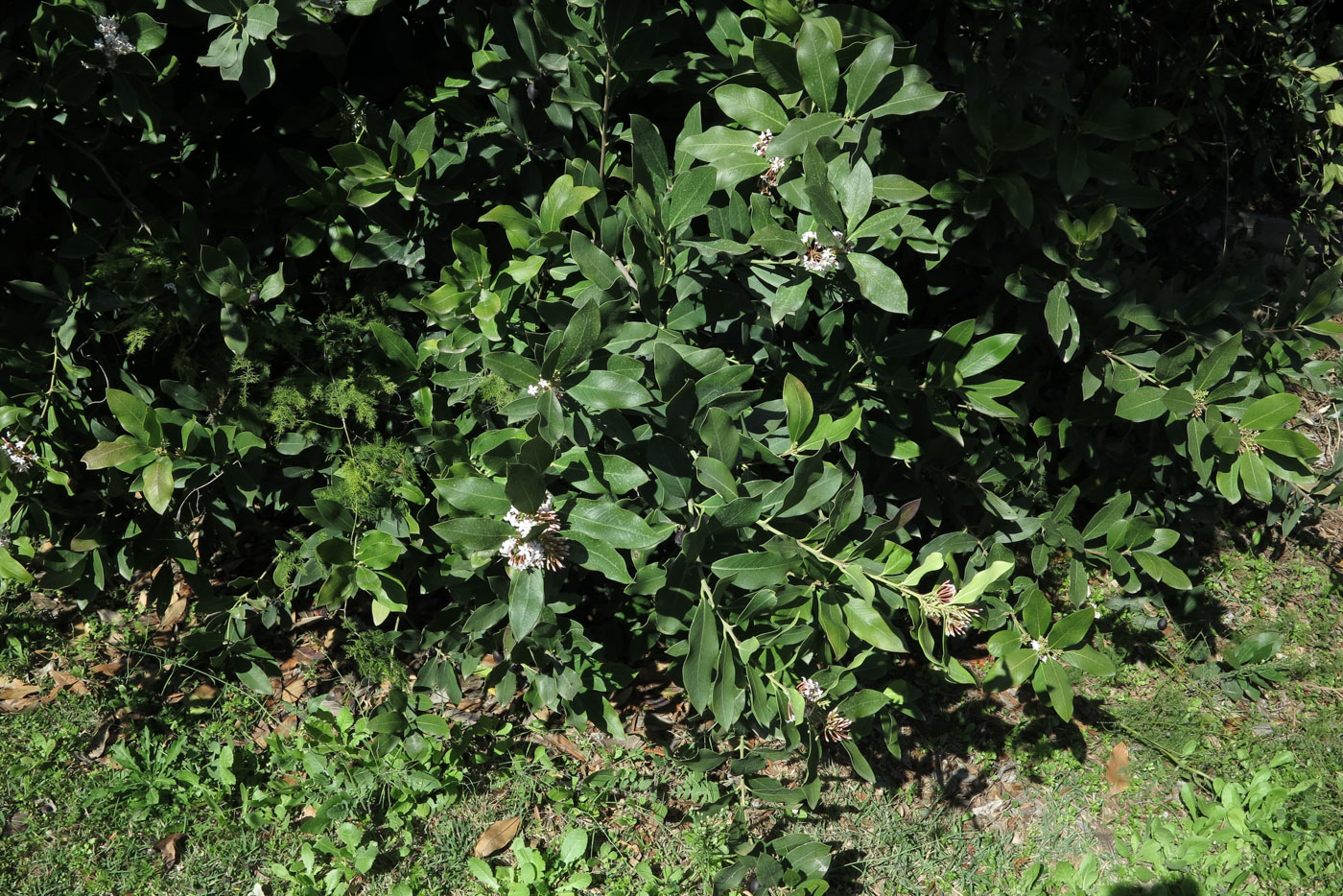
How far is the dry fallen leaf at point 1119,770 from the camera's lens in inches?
137

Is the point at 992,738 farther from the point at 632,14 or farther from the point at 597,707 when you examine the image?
the point at 632,14

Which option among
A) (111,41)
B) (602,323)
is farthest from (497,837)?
(111,41)

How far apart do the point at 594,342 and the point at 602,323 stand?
0.28ft

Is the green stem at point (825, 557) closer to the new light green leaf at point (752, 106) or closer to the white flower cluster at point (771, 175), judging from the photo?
the white flower cluster at point (771, 175)

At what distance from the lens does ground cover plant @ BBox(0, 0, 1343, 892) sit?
206 cm

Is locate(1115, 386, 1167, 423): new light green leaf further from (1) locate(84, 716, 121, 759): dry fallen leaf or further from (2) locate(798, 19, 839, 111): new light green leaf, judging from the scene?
(1) locate(84, 716, 121, 759): dry fallen leaf

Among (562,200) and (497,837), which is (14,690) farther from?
(562,200)

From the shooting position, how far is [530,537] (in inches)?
75.9

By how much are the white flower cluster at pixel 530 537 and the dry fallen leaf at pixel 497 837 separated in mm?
1557

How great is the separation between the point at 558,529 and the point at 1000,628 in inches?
64.7

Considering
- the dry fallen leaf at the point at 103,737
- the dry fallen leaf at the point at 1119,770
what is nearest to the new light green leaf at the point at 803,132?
the dry fallen leaf at the point at 1119,770

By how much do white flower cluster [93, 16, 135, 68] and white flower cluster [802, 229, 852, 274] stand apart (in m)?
1.60

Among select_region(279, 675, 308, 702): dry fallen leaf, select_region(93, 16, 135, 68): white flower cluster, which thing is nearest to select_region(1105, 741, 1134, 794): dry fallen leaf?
select_region(279, 675, 308, 702): dry fallen leaf

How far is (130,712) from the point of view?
3.49 meters
